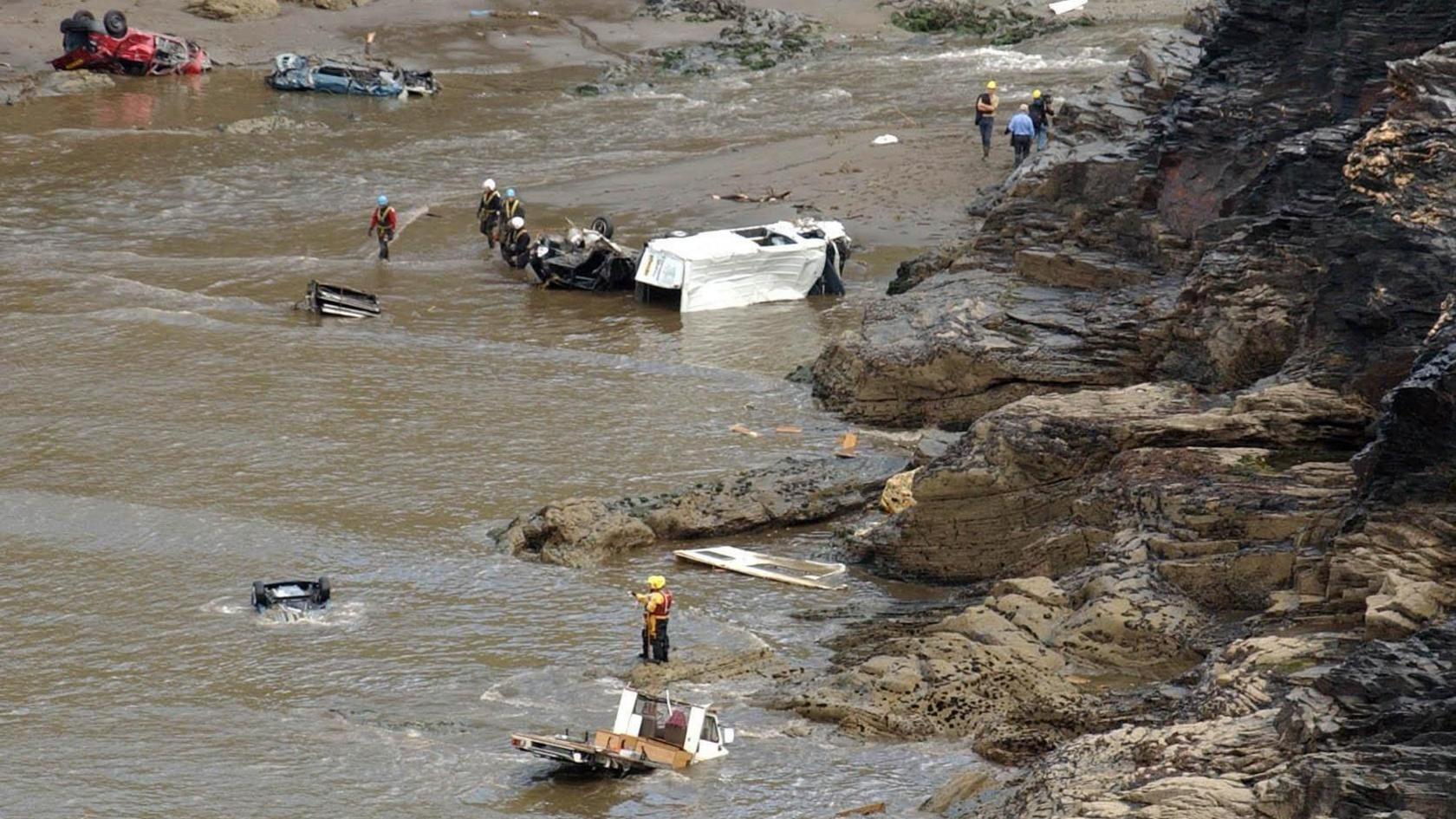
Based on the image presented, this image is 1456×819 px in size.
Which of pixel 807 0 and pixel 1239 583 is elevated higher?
pixel 807 0

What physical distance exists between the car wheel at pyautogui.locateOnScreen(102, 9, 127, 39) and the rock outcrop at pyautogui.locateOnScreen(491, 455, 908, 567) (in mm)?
28490

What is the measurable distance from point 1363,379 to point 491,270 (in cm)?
1791

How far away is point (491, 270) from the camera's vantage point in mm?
32156

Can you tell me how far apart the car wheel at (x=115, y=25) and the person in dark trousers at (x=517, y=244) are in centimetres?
1753

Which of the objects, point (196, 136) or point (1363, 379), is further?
point (196, 136)

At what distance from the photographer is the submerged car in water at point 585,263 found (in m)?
30.6

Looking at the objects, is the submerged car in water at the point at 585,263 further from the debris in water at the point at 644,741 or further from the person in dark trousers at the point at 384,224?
the debris in water at the point at 644,741

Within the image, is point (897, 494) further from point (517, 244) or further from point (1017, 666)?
point (517, 244)

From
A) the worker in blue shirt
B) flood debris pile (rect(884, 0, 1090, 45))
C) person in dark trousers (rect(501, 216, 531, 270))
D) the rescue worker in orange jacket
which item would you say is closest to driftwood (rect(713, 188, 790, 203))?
the worker in blue shirt

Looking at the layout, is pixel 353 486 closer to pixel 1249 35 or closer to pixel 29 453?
pixel 29 453

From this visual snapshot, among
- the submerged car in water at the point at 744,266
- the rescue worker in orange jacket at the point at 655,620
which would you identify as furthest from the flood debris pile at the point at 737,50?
the rescue worker in orange jacket at the point at 655,620

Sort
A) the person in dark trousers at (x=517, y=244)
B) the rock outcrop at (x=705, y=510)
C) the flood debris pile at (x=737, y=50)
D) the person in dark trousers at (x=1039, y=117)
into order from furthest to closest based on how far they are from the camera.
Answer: the flood debris pile at (x=737, y=50) < the person in dark trousers at (x=1039, y=117) < the person in dark trousers at (x=517, y=244) < the rock outcrop at (x=705, y=510)

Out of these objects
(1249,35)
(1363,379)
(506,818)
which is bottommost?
(506,818)

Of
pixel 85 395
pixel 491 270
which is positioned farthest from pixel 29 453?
pixel 491 270
